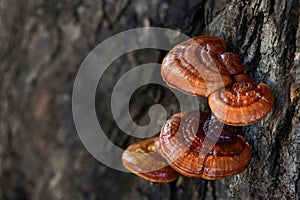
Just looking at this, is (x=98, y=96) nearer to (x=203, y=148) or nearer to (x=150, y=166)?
(x=150, y=166)

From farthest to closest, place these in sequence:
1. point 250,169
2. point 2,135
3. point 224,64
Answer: point 2,135 → point 250,169 → point 224,64

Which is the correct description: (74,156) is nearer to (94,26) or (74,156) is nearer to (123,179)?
(123,179)

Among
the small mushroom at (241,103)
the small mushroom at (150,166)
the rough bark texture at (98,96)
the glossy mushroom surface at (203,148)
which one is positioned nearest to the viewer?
the small mushroom at (241,103)

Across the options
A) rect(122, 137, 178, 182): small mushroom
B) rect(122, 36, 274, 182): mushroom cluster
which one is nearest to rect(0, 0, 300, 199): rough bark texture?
rect(122, 36, 274, 182): mushroom cluster

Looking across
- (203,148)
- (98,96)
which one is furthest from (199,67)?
(98,96)

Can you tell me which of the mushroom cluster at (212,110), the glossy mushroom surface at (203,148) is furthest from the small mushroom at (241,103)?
the glossy mushroom surface at (203,148)

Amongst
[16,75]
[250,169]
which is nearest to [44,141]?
[16,75]

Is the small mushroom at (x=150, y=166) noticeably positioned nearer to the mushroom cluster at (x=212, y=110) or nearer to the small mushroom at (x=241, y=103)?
the mushroom cluster at (x=212, y=110)
